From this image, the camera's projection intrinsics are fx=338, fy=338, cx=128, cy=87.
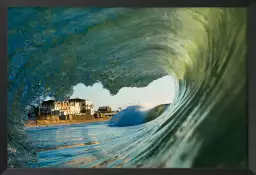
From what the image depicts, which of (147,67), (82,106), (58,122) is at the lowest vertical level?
(58,122)

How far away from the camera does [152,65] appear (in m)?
2.22

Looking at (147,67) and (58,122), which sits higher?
(147,67)

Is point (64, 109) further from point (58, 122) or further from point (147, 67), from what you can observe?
point (147, 67)

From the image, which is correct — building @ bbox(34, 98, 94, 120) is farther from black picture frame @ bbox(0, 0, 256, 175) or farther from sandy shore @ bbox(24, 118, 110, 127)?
black picture frame @ bbox(0, 0, 256, 175)

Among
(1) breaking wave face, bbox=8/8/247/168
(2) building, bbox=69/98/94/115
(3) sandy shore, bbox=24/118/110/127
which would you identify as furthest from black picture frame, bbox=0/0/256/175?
(2) building, bbox=69/98/94/115

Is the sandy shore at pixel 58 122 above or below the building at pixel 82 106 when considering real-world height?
below

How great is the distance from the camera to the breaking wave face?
2.13 m

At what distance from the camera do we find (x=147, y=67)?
222 cm

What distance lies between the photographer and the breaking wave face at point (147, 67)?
2.13m

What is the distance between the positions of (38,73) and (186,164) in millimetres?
1110
